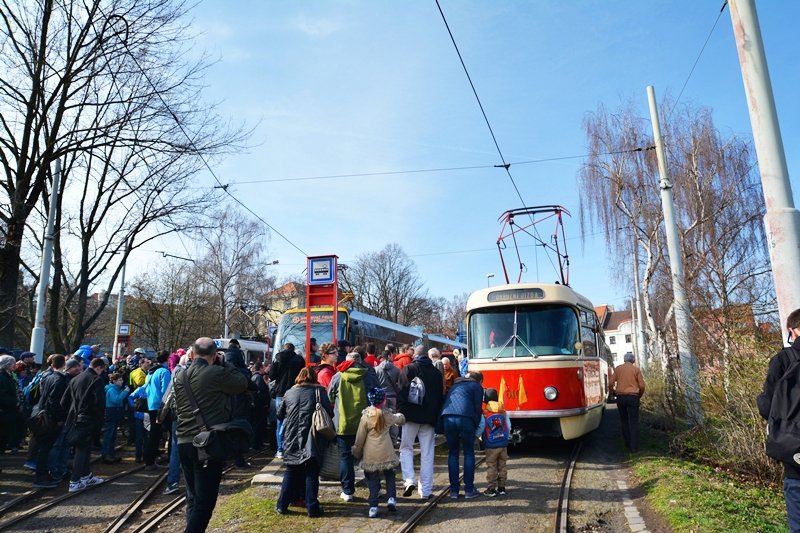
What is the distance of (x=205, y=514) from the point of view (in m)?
5.10

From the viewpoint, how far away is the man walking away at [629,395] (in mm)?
10508

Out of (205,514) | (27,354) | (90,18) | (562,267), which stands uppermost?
(90,18)

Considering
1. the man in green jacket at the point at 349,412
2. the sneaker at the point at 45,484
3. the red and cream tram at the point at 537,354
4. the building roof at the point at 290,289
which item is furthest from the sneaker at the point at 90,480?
the building roof at the point at 290,289

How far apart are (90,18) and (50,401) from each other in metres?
10.3

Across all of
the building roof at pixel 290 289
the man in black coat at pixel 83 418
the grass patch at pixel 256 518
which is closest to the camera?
the grass patch at pixel 256 518

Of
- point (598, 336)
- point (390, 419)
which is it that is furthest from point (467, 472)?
point (598, 336)

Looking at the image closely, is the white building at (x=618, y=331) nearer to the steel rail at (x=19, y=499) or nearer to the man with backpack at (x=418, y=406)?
the man with backpack at (x=418, y=406)

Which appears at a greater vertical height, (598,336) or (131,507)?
(598,336)

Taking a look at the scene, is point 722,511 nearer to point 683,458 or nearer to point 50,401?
point 683,458

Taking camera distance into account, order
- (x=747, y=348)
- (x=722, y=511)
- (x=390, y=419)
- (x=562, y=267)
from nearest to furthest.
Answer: (x=722, y=511)
(x=390, y=419)
(x=747, y=348)
(x=562, y=267)

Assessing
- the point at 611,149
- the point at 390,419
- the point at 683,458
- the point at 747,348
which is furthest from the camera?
the point at 611,149

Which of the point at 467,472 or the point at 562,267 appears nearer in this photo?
the point at 467,472

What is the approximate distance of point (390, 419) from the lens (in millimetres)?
7035

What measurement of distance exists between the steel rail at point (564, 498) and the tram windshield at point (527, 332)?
1.87 metres
